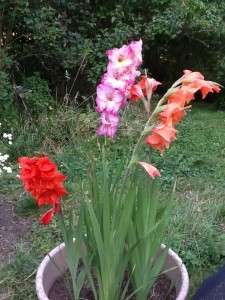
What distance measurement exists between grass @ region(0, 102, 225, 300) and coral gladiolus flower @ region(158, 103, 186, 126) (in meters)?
0.55

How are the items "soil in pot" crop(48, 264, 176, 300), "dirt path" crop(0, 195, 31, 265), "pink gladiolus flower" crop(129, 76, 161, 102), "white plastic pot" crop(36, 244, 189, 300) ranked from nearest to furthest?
"pink gladiolus flower" crop(129, 76, 161, 102), "white plastic pot" crop(36, 244, 189, 300), "soil in pot" crop(48, 264, 176, 300), "dirt path" crop(0, 195, 31, 265)

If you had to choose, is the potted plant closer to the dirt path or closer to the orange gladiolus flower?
the orange gladiolus flower

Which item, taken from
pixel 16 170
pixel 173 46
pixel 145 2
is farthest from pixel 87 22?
pixel 173 46

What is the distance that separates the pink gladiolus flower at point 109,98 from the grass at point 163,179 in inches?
18.7

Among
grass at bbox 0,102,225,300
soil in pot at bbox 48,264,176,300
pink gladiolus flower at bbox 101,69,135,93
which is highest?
pink gladiolus flower at bbox 101,69,135,93

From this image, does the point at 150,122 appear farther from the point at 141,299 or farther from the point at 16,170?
the point at 16,170

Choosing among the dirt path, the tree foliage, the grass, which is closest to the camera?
the grass

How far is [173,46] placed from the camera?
815 centimetres

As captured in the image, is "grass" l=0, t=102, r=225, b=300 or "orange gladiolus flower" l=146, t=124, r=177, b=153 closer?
"orange gladiolus flower" l=146, t=124, r=177, b=153

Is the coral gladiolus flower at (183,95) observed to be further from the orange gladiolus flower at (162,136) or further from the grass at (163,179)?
the grass at (163,179)

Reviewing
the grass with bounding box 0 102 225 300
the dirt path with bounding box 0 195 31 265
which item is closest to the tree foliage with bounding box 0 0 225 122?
the grass with bounding box 0 102 225 300

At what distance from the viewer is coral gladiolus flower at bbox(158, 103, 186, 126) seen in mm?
1457

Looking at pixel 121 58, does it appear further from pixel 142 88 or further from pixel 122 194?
pixel 122 194

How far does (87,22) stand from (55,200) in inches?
155
